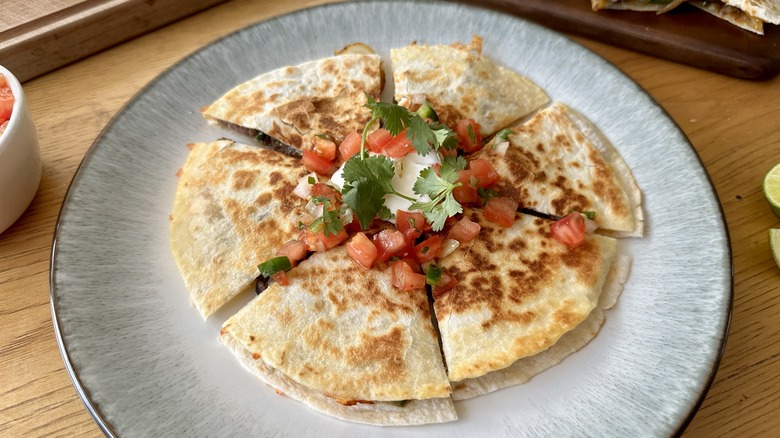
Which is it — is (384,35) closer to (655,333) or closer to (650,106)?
(650,106)

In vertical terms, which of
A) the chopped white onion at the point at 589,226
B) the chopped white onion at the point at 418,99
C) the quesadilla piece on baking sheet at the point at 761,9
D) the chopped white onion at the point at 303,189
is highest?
the quesadilla piece on baking sheet at the point at 761,9

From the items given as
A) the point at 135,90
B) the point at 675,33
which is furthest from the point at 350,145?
the point at 675,33

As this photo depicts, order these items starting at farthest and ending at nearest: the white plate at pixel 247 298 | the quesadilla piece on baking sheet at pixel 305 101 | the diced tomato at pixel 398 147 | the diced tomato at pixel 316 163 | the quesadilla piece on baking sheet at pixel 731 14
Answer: the quesadilla piece on baking sheet at pixel 731 14
the quesadilla piece on baking sheet at pixel 305 101
the diced tomato at pixel 316 163
the diced tomato at pixel 398 147
the white plate at pixel 247 298

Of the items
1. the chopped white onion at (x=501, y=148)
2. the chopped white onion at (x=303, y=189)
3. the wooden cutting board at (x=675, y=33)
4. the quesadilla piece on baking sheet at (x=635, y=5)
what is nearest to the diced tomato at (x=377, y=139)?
the chopped white onion at (x=303, y=189)

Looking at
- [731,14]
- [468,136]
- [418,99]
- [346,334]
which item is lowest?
[346,334]

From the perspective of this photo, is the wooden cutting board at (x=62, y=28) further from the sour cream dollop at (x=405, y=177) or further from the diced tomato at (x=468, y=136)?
the diced tomato at (x=468, y=136)

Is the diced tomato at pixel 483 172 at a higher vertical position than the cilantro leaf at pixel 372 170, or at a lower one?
lower

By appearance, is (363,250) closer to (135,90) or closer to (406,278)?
(406,278)
